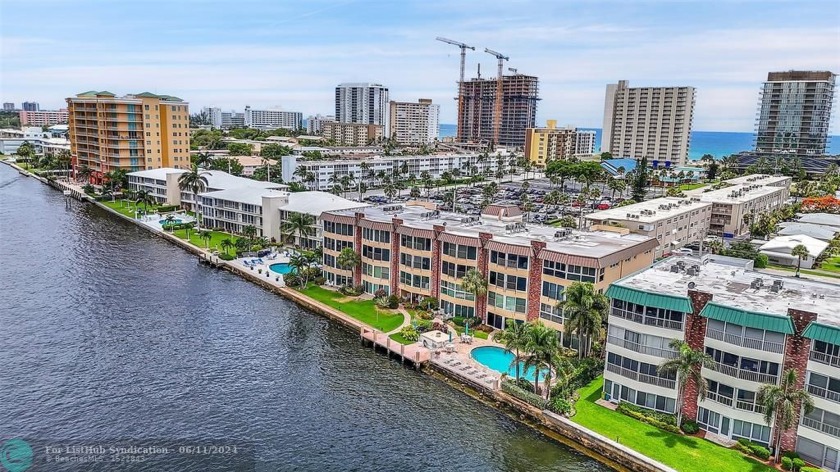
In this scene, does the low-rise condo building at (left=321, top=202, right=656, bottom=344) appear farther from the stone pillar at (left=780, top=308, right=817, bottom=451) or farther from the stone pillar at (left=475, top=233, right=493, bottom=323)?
the stone pillar at (left=780, top=308, right=817, bottom=451)

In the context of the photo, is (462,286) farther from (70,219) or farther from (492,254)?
(70,219)

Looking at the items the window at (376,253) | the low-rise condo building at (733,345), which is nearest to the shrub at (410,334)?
the window at (376,253)

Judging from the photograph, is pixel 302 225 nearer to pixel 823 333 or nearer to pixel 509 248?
pixel 509 248

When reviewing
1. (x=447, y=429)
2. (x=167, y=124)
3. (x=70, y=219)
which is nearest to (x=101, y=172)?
(x=167, y=124)

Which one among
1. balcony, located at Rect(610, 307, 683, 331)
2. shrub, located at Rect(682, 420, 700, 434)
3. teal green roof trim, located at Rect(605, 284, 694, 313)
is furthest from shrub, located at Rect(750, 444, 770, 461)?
teal green roof trim, located at Rect(605, 284, 694, 313)

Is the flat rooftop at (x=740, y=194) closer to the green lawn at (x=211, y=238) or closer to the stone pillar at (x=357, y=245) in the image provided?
the stone pillar at (x=357, y=245)

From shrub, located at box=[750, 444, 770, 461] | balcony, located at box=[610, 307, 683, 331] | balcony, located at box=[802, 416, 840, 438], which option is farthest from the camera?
balcony, located at box=[610, 307, 683, 331]
